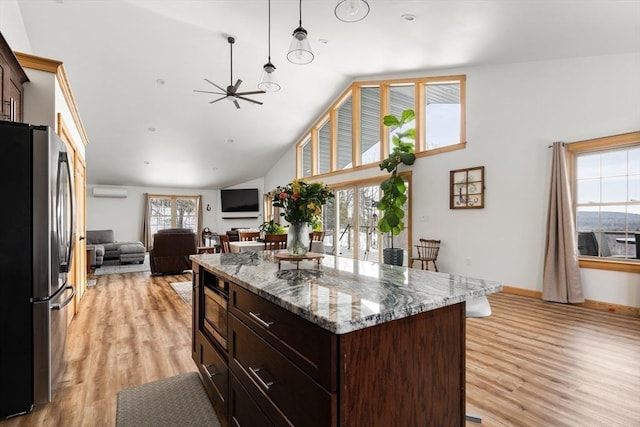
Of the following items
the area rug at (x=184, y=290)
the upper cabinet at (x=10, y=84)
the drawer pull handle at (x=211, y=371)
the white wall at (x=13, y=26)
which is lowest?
the area rug at (x=184, y=290)

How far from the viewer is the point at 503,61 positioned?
15.2ft

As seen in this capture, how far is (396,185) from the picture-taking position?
5727mm

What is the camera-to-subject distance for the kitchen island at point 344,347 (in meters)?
0.93

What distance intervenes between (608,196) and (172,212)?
1148 centimetres

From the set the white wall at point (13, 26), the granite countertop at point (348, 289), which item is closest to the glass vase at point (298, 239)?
the granite countertop at point (348, 289)

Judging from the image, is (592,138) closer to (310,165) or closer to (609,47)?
(609,47)

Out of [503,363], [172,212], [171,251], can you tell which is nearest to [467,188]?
[503,363]

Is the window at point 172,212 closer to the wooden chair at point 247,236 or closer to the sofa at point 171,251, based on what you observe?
the sofa at point 171,251

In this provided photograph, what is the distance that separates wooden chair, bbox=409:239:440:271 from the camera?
5466mm

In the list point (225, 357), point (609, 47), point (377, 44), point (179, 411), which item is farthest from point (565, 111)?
point (179, 411)

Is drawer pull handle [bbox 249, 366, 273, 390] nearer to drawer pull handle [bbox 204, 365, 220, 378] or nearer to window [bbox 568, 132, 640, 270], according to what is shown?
drawer pull handle [bbox 204, 365, 220, 378]

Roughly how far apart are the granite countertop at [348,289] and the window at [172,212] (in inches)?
408

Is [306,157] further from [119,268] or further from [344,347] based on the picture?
[344,347]

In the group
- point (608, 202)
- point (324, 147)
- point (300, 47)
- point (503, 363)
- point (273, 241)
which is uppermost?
point (324, 147)
